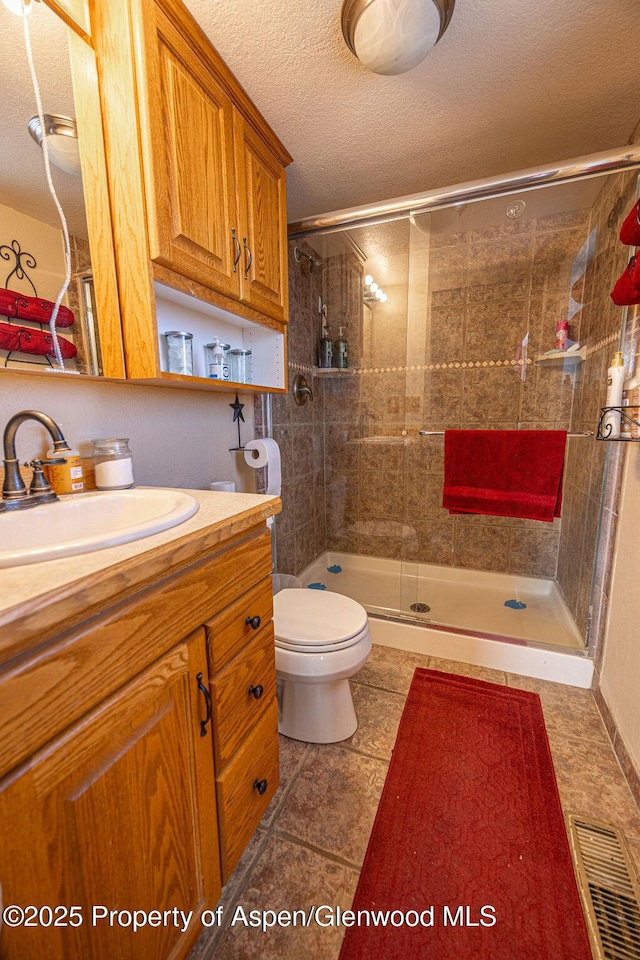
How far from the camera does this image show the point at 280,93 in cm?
115

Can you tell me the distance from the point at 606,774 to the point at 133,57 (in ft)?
7.46

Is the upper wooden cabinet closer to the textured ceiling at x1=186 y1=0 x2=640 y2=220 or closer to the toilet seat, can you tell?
the textured ceiling at x1=186 y1=0 x2=640 y2=220

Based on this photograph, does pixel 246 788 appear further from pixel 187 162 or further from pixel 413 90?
pixel 413 90

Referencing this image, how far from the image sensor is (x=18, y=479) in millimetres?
790

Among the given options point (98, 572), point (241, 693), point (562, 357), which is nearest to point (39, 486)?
point (98, 572)

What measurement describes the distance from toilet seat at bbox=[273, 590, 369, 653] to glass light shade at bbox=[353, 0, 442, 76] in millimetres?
1599

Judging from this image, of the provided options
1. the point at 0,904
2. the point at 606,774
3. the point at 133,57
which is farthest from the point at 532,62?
the point at 606,774

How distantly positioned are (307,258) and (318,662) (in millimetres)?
2046

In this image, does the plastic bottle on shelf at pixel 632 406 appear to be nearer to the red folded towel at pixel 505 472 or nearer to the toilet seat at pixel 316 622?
the red folded towel at pixel 505 472

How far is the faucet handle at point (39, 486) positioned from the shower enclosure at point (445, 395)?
115 cm

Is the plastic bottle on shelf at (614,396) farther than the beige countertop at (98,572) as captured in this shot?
Yes

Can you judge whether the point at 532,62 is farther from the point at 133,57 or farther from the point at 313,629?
the point at 313,629

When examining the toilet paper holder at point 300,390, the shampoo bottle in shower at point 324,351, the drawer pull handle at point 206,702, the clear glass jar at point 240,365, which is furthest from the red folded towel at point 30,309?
the shampoo bottle in shower at point 324,351

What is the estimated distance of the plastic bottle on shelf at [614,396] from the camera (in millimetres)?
1173
